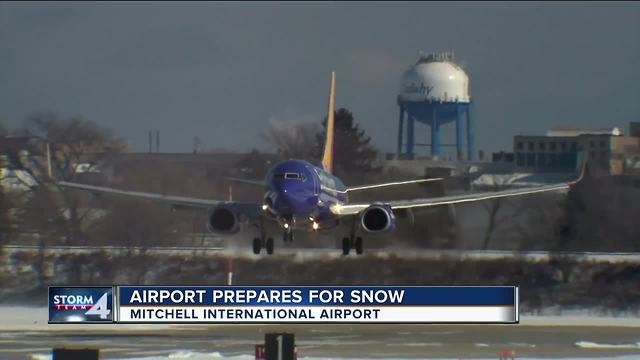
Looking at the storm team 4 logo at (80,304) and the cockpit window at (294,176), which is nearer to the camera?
the storm team 4 logo at (80,304)

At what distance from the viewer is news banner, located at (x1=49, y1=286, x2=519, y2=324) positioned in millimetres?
41594

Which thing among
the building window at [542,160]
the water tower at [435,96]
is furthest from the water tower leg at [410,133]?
the building window at [542,160]

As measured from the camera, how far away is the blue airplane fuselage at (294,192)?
52.3m

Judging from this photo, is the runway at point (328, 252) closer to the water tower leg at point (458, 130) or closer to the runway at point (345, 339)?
the runway at point (345, 339)

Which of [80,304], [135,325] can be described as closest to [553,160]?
[135,325]

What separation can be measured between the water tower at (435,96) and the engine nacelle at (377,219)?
313 ft

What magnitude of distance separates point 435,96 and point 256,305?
118 m

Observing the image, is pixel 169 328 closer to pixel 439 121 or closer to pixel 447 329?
pixel 447 329

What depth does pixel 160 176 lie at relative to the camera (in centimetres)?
7375

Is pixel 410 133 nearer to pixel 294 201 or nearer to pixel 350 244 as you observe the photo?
pixel 350 244

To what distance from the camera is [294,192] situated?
52344 millimetres

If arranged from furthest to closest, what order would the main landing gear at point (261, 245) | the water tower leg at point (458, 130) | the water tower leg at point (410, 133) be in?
the water tower leg at point (458, 130) < the water tower leg at point (410, 133) < the main landing gear at point (261, 245)

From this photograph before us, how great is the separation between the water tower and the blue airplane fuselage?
98.6 m

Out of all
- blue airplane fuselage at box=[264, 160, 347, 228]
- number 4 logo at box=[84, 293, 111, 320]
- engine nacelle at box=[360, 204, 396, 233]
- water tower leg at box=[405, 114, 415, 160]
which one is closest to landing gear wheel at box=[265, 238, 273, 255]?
engine nacelle at box=[360, 204, 396, 233]
